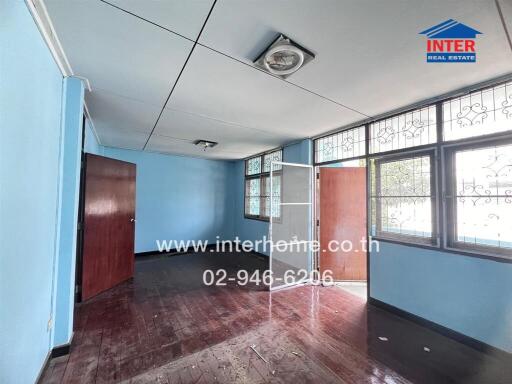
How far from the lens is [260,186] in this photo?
18.2ft

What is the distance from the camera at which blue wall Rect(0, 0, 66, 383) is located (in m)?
1.13

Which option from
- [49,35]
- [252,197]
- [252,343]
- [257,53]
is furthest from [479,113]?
[252,197]

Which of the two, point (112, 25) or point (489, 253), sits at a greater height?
point (112, 25)

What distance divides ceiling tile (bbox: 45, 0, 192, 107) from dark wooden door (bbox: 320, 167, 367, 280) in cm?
287

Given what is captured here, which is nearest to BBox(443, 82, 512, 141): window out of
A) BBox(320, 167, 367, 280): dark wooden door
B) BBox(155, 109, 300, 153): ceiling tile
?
BBox(320, 167, 367, 280): dark wooden door

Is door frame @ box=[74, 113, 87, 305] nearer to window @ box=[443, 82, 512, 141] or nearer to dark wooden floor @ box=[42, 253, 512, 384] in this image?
dark wooden floor @ box=[42, 253, 512, 384]

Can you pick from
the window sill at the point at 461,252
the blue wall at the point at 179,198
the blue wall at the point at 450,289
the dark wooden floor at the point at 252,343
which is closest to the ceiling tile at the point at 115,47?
the dark wooden floor at the point at 252,343

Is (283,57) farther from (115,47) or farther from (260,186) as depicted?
(260,186)

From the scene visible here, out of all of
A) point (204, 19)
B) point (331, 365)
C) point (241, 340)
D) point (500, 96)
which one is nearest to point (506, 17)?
point (500, 96)

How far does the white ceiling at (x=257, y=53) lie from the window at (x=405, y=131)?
0.27 metres

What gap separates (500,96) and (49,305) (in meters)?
4.50

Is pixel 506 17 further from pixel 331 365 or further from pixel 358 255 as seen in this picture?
pixel 358 255

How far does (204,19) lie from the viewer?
1375mm

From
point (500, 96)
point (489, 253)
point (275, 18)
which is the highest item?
point (275, 18)
